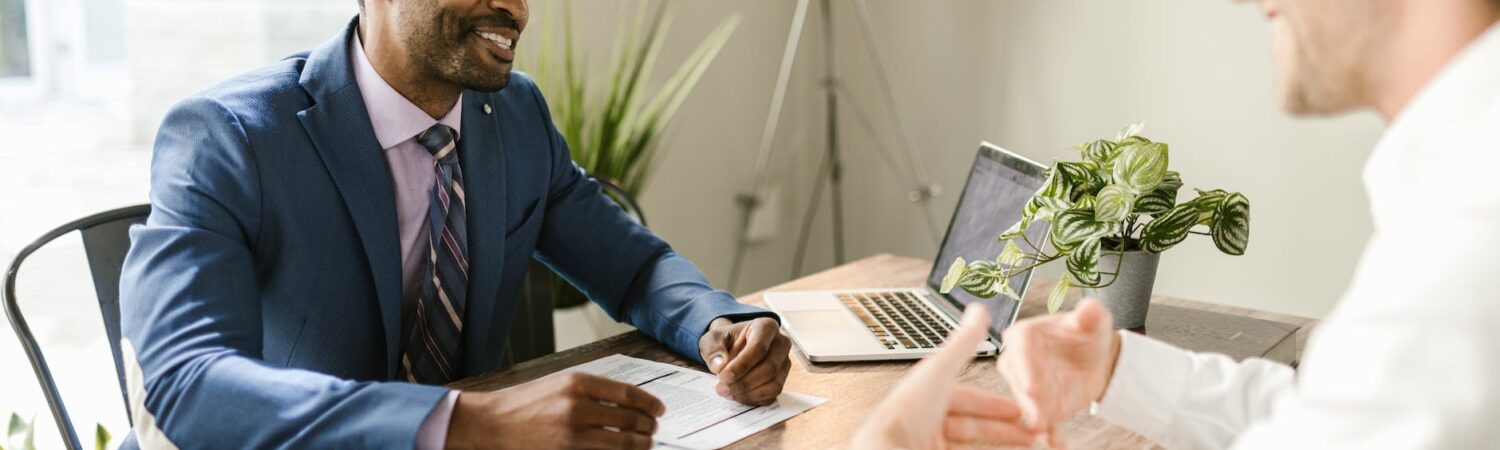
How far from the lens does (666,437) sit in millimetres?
1130

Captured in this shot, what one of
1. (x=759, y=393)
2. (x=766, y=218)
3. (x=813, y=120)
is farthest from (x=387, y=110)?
(x=813, y=120)

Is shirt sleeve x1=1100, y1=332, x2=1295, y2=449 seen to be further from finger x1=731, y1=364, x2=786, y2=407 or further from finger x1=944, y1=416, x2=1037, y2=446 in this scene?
finger x1=731, y1=364, x2=786, y2=407

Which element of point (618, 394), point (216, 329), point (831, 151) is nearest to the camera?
point (618, 394)

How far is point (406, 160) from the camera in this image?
1488mm

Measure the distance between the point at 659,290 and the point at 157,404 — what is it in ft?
2.09

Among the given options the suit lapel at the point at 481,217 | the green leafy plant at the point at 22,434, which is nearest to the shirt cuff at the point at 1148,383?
the suit lapel at the point at 481,217

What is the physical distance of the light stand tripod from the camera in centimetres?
329

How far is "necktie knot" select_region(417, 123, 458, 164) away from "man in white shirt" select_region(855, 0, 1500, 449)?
0.81 m

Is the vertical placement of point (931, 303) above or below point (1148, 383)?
below

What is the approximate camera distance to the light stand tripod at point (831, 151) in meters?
3.29

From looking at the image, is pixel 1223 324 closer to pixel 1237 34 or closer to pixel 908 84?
pixel 1237 34

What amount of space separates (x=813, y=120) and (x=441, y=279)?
237cm

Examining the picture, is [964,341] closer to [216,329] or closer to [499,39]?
[216,329]

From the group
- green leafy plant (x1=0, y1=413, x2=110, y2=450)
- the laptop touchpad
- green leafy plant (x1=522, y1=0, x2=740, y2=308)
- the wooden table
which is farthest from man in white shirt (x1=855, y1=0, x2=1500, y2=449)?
green leafy plant (x1=522, y1=0, x2=740, y2=308)
